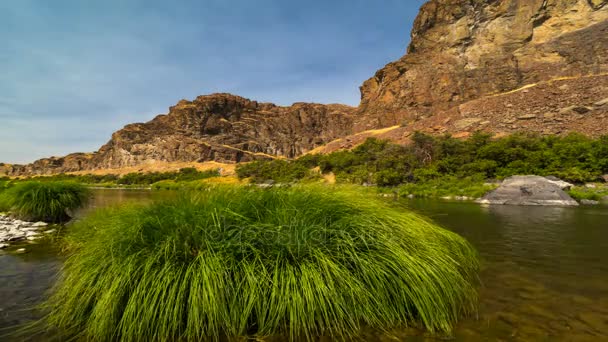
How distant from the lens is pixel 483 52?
6269 centimetres

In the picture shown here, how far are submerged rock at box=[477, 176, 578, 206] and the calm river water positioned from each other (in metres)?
9.81

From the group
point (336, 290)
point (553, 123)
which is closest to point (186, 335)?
point (336, 290)

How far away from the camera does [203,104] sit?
144500mm

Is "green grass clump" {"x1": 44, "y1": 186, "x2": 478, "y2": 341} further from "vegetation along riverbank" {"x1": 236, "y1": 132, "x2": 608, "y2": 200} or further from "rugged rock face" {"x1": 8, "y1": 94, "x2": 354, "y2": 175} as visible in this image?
"rugged rock face" {"x1": 8, "y1": 94, "x2": 354, "y2": 175}

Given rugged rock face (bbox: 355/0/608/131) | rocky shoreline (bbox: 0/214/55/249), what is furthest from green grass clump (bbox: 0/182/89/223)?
rugged rock face (bbox: 355/0/608/131)

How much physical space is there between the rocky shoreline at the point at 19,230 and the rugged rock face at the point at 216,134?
112 meters

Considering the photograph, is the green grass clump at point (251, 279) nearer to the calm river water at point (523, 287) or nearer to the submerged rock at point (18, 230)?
the calm river water at point (523, 287)

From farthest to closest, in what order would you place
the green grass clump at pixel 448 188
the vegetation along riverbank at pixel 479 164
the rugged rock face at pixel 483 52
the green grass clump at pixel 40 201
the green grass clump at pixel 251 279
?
the rugged rock face at pixel 483 52 → the vegetation along riverbank at pixel 479 164 → the green grass clump at pixel 448 188 → the green grass clump at pixel 40 201 → the green grass clump at pixel 251 279

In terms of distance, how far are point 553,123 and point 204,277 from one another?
48719mm

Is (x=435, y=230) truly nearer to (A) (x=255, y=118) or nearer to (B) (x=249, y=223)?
(B) (x=249, y=223)

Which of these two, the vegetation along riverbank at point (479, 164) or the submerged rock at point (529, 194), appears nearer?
the submerged rock at point (529, 194)

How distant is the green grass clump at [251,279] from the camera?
2.33 meters

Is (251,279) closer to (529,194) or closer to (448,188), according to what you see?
(529,194)

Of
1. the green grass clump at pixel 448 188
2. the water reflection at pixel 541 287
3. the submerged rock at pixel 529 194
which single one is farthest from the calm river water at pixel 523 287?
the green grass clump at pixel 448 188
